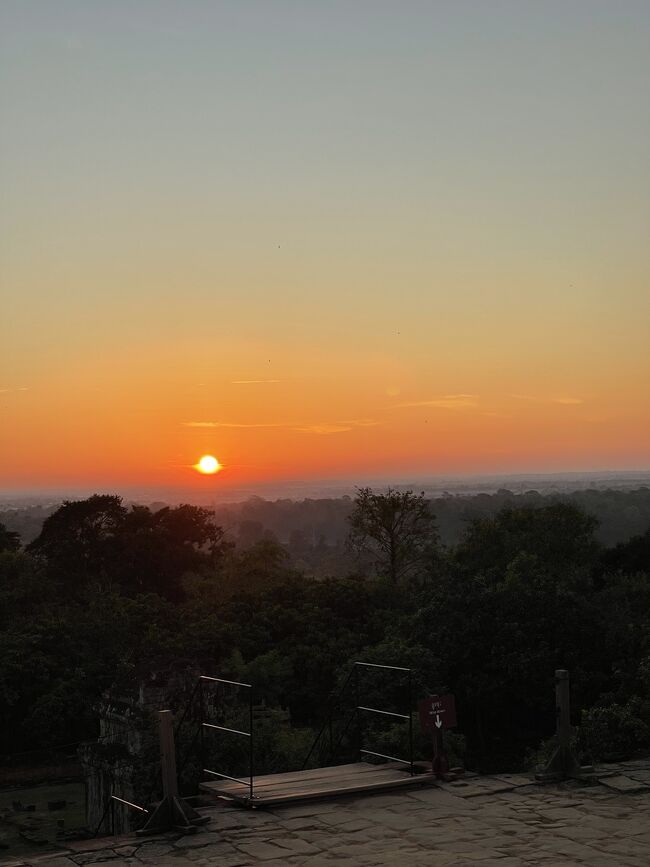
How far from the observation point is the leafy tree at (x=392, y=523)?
45.7 meters

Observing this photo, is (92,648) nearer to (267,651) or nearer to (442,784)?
(267,651)

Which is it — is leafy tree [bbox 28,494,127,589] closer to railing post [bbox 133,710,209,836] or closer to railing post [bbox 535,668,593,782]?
railing post [bbox 535,668,593,782]

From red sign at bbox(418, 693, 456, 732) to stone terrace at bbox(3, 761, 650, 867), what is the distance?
56cm

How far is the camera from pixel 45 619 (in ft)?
105

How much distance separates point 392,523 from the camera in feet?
151

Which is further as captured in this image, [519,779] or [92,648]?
[92,648]

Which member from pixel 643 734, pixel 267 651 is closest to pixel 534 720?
pixel 267 651

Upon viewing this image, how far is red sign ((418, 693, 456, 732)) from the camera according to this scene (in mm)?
9039

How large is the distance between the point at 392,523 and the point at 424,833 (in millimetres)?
38430

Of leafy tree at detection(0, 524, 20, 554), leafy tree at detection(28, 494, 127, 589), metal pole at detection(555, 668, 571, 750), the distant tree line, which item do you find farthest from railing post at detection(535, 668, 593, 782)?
leafy tree at detection(0, 524, 20, 554)

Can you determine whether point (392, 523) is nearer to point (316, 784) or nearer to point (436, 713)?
point (436, 713)

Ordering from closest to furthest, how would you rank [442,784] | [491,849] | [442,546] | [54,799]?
[491,849]
[442,784]
[54,799]
[442,546]

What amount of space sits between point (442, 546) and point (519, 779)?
35.5 metres

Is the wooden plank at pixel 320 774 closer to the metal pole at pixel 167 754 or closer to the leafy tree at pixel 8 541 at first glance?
the metal pole at pixel 167 754
